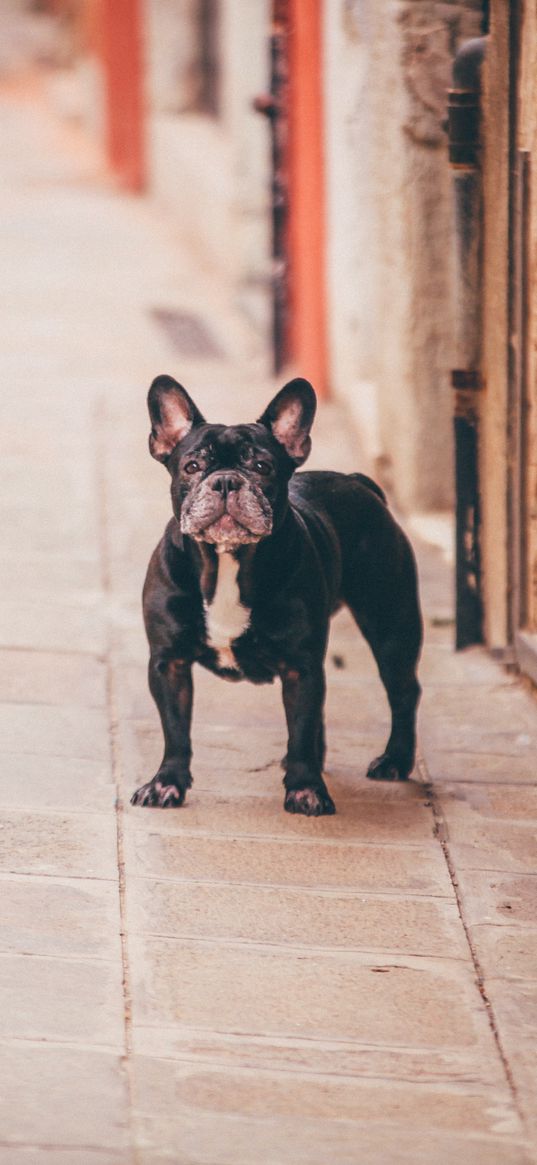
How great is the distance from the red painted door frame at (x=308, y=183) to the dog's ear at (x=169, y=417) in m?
5.83

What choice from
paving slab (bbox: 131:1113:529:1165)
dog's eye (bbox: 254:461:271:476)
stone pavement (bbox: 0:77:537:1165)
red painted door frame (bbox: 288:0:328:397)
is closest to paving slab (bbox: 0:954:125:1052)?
stone pavement (bbox: 0:77:537:1165)

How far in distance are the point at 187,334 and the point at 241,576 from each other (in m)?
7.84

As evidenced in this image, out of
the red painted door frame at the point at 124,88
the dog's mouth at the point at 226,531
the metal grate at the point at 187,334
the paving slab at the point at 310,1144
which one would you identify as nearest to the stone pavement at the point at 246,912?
the paving slab at the point at 310,1144

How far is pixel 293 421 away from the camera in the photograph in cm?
503

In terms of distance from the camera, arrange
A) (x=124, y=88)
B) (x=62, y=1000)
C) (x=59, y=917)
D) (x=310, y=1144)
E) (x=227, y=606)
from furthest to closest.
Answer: (x=124, y=88) < (x=227, y=606) < (x=59, y=917) < (x=62, y=1000) < (x=310, y=1144)

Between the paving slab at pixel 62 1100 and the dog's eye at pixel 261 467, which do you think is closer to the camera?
the paving slab at pixel 62 1100

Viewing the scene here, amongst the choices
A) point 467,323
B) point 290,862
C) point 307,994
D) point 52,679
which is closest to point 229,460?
point 290,862

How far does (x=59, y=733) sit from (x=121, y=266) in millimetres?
9293

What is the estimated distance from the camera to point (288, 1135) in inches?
142

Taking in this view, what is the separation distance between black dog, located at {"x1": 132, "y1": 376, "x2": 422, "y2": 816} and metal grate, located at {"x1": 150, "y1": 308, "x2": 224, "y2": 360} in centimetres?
689

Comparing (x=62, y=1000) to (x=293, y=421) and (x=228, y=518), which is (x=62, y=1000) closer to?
(x=228, y=518)

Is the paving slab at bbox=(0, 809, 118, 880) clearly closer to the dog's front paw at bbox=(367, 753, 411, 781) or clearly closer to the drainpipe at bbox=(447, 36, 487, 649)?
the dog's front paw at bbox=(367, 753, 411, 781)

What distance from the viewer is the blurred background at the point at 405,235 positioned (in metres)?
6.32

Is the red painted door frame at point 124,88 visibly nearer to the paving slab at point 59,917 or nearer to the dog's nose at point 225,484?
the dog's nose at point 225,484
